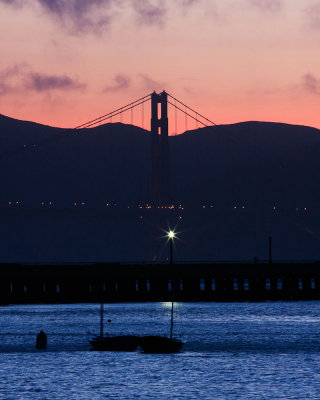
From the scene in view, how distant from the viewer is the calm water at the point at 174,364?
61.5 meters

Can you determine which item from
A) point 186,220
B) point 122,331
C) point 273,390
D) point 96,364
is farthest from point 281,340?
point 186,220

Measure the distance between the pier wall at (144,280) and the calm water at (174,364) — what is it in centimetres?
1218

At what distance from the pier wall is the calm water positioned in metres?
12.2

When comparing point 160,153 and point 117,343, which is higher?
point 160,153

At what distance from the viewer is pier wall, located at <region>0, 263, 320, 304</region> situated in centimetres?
12356

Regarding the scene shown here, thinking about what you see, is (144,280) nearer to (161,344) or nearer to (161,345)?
(161,345)

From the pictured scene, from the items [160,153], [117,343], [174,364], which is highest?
[160,153]

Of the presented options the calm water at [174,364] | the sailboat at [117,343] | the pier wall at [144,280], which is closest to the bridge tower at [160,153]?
the pier wall at [144,280]

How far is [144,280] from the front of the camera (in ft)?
415

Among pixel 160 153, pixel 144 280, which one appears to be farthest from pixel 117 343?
pixel 160 153

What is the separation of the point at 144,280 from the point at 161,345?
52.0m

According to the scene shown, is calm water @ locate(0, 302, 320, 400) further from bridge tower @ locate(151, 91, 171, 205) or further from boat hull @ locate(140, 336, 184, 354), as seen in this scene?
bridge tower @ locate(151, 91, 171, 205)

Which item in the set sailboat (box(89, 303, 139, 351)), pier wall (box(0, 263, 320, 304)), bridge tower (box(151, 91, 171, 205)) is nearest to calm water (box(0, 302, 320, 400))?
sailboat (box(89, 303, 139, 351))

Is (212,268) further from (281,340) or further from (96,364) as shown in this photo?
(96,364)
